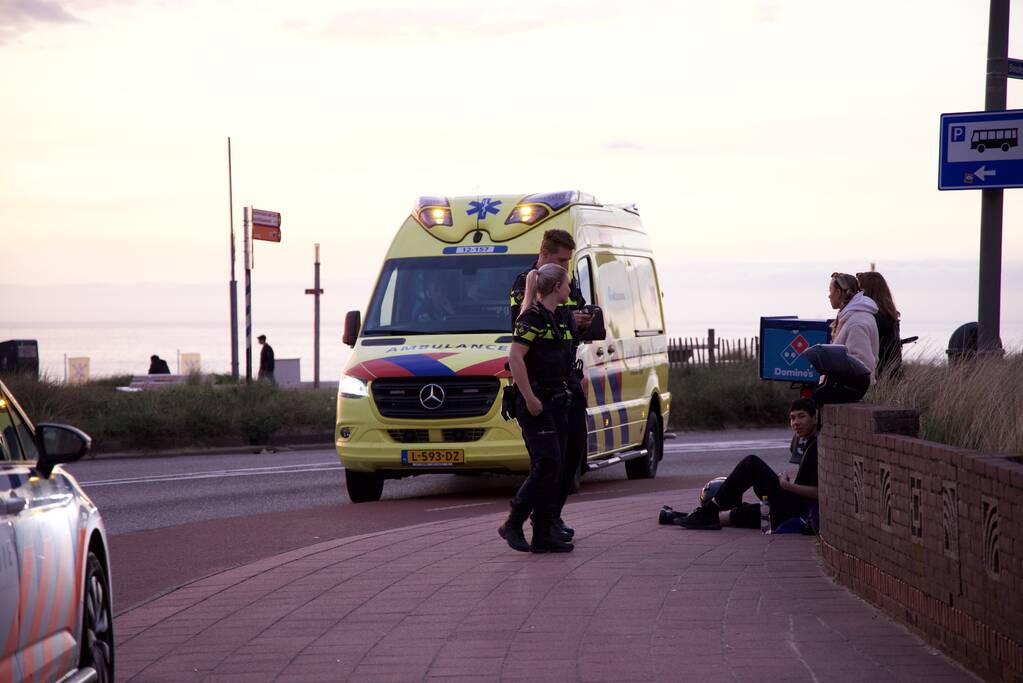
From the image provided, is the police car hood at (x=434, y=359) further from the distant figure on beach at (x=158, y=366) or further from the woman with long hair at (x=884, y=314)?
the distant figure on beach at (x=158, y=366)

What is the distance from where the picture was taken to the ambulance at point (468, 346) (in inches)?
531

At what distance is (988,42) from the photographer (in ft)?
36.7

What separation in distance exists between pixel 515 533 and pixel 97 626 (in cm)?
413

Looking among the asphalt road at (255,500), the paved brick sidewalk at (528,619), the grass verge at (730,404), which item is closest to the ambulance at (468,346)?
the asphalt road at (255,500)

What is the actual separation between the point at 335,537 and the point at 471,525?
1.14 m

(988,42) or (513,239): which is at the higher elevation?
(988,42)

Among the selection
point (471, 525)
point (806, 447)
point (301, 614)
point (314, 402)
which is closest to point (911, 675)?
point (301, 614)

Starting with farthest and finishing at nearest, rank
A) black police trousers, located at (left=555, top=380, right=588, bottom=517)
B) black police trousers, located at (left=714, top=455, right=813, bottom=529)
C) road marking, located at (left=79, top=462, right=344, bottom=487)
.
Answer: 1. road marking, located at (left=79, top=462, right=344, bottom=487)
2. black police trousers, located at (left=714, top=455, right=813, bottom=529)
3. black police trousers, located at (left=555, top=380, right=588, bottom=517)

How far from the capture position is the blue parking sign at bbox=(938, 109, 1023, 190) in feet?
36.2

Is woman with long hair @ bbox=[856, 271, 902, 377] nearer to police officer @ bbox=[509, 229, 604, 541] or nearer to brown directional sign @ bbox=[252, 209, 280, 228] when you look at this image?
police officer @ bbox=[509, 229, 604, 541]

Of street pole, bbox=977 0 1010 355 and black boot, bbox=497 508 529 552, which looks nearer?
black boot, bbox=497 508 529 552

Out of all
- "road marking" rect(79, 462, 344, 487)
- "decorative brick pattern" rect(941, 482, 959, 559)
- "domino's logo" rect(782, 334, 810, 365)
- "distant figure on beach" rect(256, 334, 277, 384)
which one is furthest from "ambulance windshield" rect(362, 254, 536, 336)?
"distant figure on beach" rect(256, 334, 277, 384)

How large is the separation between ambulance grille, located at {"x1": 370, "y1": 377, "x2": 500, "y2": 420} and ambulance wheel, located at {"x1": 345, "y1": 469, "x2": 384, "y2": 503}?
2.81 feet

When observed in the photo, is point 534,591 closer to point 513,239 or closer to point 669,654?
point 669,654
